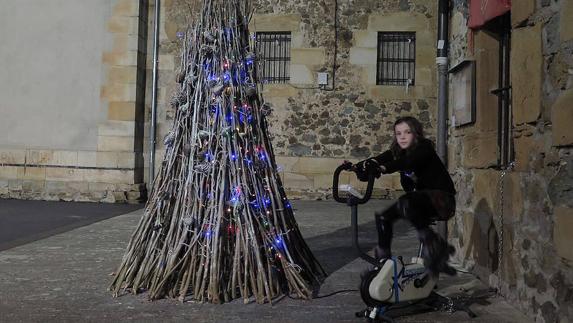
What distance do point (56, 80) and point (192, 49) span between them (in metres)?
8.19

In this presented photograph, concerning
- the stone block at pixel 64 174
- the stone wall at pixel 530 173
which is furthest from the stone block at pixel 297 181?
the stone wall at pixel 530 173

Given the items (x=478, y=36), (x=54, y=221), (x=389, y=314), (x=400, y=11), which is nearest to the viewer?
(x=389, y=314)

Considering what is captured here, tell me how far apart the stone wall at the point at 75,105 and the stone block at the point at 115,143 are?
0.02m

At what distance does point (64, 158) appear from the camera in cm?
1088

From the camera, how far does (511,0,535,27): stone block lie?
3.44m

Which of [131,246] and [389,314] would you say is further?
[131,246]

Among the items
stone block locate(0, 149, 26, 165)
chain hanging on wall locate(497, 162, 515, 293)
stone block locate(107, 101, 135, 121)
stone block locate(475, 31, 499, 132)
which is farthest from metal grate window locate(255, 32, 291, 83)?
chain hanging on wall locate(497, 162, 515, 293)

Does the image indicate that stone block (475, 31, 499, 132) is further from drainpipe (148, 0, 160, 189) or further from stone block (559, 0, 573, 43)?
drainpipe (148, 0, 160, 189)

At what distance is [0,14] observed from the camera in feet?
36.9

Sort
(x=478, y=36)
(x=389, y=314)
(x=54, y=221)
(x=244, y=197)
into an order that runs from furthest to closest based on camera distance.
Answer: (x=54, y=221) → (x=478, y=36) → (x=244, y=197) → (x=389, y=314)

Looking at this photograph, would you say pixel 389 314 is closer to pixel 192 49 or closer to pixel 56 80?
pixel 192 49

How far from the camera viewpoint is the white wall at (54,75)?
11.0 metres

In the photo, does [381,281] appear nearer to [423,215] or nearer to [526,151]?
[423,215]

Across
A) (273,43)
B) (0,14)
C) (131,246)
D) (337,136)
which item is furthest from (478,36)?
(0,14)
